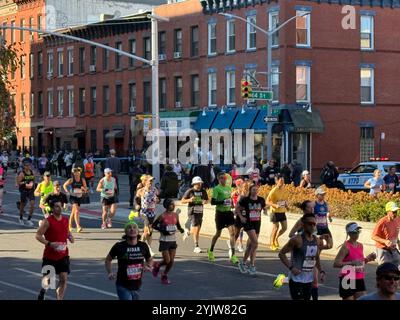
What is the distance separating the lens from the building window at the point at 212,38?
5066 cm

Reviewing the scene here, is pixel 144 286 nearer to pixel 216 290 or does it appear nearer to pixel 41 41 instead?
pixel 216 290

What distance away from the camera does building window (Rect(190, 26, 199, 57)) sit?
5222cm

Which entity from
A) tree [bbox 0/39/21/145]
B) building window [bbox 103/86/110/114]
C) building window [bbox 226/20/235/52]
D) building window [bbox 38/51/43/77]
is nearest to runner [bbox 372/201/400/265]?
tree [bbox 0/39/21/145]

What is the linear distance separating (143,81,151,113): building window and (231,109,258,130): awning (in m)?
9.63

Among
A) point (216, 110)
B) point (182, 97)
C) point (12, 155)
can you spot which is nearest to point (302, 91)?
point (216, 110)

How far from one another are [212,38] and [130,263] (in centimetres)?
4076

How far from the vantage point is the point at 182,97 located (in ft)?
174

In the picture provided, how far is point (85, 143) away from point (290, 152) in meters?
21.9

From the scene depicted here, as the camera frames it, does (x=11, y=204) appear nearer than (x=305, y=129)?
Yes

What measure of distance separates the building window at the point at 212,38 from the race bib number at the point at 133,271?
132 ft

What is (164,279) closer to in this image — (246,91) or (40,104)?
(246,91)

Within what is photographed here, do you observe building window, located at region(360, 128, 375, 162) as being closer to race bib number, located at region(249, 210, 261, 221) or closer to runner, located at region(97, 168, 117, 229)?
runner, located at region(97, 168, 117, 229)

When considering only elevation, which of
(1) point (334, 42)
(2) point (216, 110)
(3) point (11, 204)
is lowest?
(3) point (11, 204)

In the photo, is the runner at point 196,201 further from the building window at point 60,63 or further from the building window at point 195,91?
the building window at point 60,63
